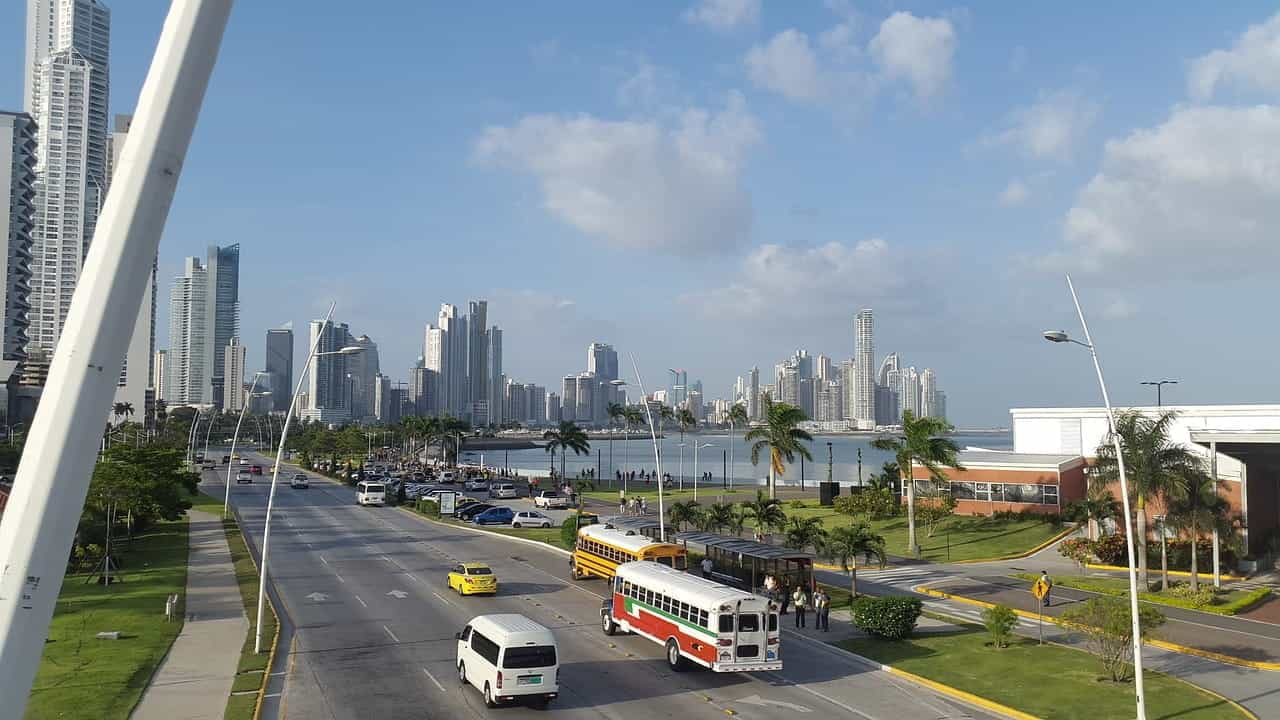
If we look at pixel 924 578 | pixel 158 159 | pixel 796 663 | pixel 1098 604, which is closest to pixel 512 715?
pixel 796 663

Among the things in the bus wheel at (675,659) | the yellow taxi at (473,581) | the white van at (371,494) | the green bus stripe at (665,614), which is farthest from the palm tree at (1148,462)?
the white van at (371,494)

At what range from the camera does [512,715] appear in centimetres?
2092

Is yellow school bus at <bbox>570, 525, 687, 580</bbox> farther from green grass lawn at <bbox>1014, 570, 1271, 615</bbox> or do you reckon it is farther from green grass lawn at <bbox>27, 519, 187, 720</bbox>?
green grass lawn at <bbox>1014, 570, 1271, 615</bbox>

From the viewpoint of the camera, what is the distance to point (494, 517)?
6431cm

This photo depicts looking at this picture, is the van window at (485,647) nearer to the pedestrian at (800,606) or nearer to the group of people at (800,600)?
the group of people at (800,600)

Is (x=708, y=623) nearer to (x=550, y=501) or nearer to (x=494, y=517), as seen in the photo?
(x=494, y=517)

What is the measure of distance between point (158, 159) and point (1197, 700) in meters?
25.4

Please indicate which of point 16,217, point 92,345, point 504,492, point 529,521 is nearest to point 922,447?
point 529,521

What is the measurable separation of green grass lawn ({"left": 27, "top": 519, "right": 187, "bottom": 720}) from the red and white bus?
13.6 meters

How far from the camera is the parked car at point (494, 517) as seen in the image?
63.9 metres

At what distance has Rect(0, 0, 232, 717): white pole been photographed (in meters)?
5.32

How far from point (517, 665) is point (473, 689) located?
111 inches

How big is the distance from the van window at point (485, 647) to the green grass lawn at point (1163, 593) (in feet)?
76.2

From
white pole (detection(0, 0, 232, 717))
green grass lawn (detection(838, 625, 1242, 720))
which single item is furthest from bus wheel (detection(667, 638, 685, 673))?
white pole (detection(0, 0, 232, 717))
